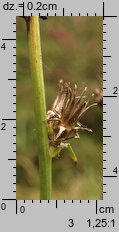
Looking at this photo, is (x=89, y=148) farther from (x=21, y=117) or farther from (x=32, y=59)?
(x=32, y=59)

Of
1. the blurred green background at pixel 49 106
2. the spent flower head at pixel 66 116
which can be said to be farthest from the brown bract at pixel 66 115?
the blurred green background at pixel 49 106

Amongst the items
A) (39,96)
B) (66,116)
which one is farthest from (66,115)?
(39,96)

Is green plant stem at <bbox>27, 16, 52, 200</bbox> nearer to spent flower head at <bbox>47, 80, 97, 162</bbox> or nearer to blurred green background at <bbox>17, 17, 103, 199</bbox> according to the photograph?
spent flower head at <bbox>47, 80, 97, 162</bbox>

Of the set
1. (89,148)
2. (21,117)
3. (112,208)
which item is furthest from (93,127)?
(112,208)

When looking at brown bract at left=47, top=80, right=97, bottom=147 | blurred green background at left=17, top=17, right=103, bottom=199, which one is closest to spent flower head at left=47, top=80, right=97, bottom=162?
brown bract at left=47, top=80, right=97, bottom=147

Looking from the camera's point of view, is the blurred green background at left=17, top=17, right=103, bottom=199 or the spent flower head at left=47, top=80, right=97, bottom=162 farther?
the blurred green background at left=17, top=17, right=103, bottom=199

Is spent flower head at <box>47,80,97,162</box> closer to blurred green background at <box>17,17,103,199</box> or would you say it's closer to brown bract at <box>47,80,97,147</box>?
brown bract at <box>47,80,97,147</box>

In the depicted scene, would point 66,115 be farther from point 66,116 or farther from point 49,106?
point 49,106
